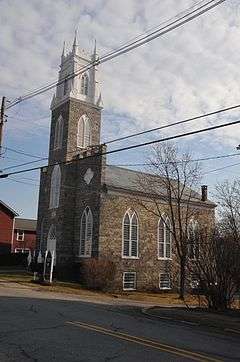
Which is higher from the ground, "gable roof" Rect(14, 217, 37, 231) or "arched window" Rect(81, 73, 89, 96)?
"arched window" Rect(81, 73, 89, 96)

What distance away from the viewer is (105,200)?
36656mm

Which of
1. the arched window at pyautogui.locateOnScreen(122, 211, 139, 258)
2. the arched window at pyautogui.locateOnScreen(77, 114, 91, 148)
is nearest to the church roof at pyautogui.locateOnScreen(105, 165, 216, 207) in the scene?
the arched window at pyautogui.locateOnScreen(122, 211, 139, 258)

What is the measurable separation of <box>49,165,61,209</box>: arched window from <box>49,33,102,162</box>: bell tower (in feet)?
3.58

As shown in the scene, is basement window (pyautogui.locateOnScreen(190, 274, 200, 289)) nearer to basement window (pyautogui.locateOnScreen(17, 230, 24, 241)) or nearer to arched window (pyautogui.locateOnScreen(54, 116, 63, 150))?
arched window (pyautogui.locateOnScreen(54, 116, 63, 150))

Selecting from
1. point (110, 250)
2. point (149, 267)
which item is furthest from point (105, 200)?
point (149, 267)

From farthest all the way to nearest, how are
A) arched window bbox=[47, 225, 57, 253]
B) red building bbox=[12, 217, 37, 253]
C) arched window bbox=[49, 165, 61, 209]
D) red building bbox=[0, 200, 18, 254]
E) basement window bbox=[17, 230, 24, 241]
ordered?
basement window bbox=[17, 230, 24, 241] < red building bbox=[12, 217, 37, 253] < red building bbox=[0, 200, 18, 254] < arched window bbox=[49, 165, 61, 209] < arched window bbox=[47, 225, 57, 253]

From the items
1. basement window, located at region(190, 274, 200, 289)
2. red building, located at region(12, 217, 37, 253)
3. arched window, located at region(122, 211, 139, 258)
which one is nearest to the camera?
basement window, located at region(190, 274, 200, 289)

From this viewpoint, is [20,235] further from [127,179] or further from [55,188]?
[127,179]

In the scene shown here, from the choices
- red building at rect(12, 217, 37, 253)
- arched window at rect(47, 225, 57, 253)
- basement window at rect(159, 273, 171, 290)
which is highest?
red building at rect(12, 217, 37, 253)

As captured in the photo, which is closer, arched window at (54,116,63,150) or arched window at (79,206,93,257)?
arched window at (79,206,93,257)

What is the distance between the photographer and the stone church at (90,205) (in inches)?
1448

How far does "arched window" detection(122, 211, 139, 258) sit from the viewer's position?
37.6m

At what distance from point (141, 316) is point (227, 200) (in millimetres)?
16298

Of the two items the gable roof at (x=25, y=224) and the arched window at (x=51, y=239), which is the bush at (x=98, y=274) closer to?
the arched window at (x=51, y=239)
